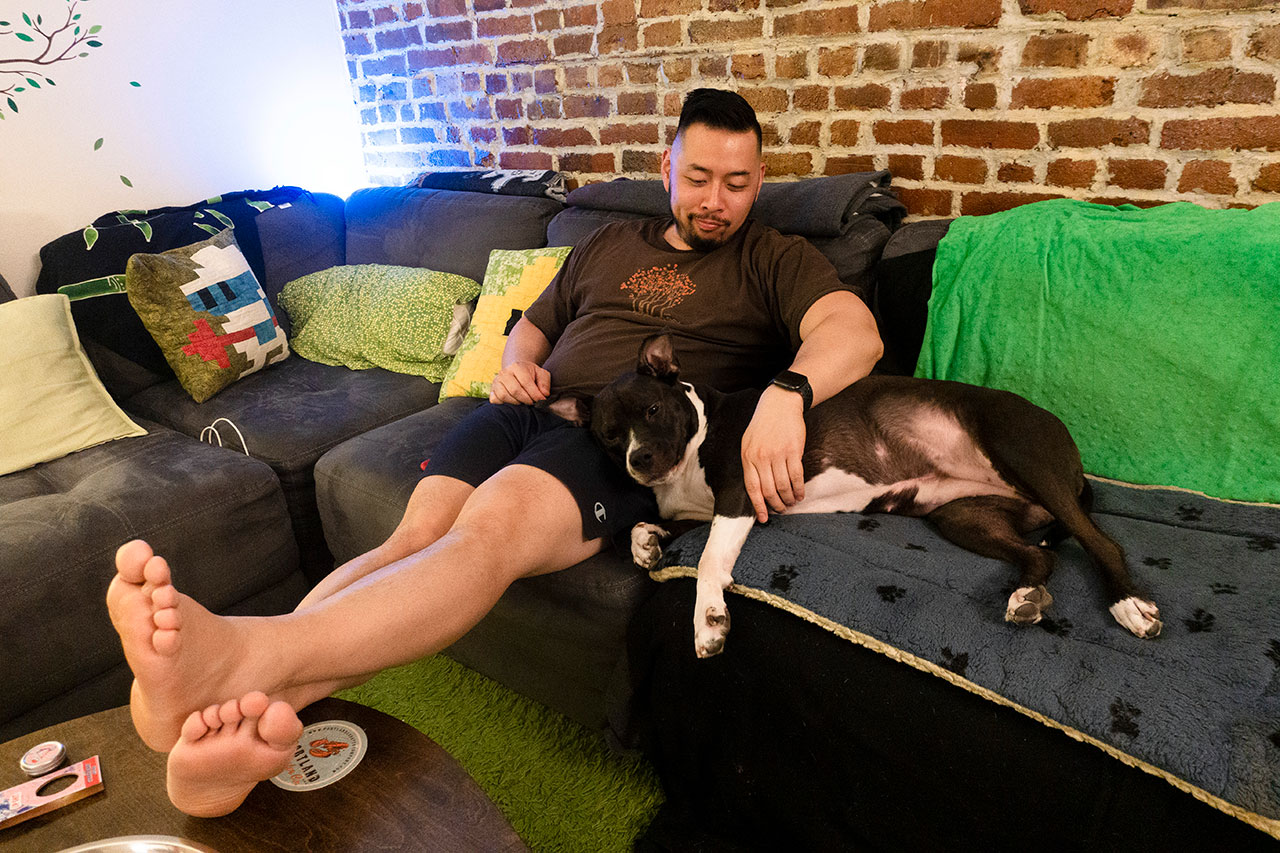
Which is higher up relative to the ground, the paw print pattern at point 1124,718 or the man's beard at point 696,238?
the man's beard at point 696,238

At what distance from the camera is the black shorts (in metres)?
1.58

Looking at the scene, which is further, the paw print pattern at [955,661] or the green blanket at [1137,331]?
the green blanket at [1137,331]

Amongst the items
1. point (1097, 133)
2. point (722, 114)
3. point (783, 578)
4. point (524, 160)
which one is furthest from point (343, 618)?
point (524, 160)

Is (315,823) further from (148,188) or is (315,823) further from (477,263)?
(148,188)

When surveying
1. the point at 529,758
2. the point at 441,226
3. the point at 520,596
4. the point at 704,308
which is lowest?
the point at 529,758

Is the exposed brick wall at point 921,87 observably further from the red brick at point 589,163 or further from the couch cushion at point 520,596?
the couch cushion at point 520,596

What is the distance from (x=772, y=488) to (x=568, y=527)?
424 millimetres

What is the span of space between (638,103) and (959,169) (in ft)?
4.10

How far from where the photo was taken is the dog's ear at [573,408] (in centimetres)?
173

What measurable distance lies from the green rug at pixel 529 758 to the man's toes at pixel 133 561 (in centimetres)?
72

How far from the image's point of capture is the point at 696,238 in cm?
196

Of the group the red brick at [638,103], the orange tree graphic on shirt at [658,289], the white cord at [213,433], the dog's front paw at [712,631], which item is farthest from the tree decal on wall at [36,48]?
the dog's front paw at [712,631]

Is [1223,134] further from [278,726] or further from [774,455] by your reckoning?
[278,726]

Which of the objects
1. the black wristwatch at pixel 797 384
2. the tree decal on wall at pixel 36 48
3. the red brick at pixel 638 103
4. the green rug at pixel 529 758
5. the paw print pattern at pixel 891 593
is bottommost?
the green rug at pixel 529 758
